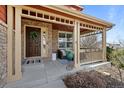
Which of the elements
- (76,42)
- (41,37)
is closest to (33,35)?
(41,37)

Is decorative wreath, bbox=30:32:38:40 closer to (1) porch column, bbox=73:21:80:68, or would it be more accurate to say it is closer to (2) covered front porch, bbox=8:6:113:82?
(2) covered front porch, bbox=8:6:113:82

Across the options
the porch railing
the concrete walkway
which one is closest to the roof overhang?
the porch railing

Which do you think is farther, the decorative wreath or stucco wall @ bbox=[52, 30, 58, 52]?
stucco wall @ bbox=[52, 30, 58, 52]

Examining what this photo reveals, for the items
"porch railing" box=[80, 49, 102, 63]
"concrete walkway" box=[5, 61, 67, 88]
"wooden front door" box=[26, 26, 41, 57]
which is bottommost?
"concrete walkway" box=[5, 61, 67, 88]

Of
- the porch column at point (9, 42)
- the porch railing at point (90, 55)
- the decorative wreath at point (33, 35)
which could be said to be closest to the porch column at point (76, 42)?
the porch railing at point (90, 55)

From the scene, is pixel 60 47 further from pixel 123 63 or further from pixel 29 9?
pixel 29 9

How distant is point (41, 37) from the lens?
991 cm

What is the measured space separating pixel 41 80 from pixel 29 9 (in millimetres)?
2970

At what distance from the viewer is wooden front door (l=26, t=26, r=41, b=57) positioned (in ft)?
31.4

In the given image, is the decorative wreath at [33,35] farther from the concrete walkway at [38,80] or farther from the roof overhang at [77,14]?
the concrete walkway at [38,80]

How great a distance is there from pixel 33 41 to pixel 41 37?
61 centimetres

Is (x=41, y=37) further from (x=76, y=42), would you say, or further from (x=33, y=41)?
(x=76, y=42)

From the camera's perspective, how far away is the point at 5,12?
5238mm
